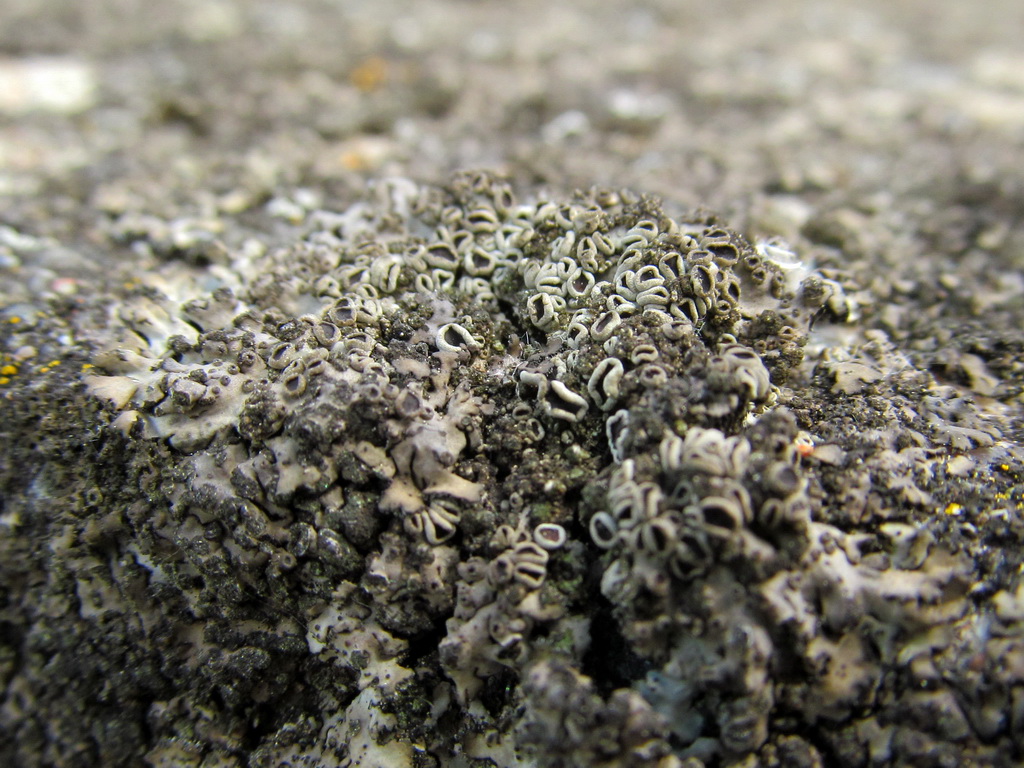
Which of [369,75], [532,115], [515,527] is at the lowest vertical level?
[515,527]

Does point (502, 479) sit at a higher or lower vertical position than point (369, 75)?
lower

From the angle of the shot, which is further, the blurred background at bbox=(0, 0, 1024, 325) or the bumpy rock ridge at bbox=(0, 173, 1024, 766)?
the blurred background at bbox=(0, 0, 1024, 325)

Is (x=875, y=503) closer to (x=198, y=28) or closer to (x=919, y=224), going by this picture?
(x=919, y=224)

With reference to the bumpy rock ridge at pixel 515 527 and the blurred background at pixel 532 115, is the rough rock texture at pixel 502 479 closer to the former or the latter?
the bumpy rock ridge at pixel 515 527

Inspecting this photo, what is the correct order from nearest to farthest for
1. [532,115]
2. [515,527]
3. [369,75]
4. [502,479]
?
1. [515,527]
2. [502,479]
3. [532,115]
4. [369,75]

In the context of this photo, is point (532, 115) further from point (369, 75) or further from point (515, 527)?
point (515, 527)

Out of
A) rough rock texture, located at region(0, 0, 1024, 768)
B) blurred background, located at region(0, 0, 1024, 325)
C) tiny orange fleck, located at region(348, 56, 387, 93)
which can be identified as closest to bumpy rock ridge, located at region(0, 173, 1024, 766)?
rough rock texture, located at region(0, 0, 1024, 768)

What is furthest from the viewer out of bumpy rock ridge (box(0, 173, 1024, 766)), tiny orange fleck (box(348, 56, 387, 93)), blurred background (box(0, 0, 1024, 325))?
tiny orange fleck (box(348, 56, 387, 93))

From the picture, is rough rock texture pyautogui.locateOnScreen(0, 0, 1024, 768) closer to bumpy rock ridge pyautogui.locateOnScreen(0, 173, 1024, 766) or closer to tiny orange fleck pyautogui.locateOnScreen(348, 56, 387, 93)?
Answer: bumpy rock ridge pyautogui.locateOnScreen(0, 173, 1024, 766)

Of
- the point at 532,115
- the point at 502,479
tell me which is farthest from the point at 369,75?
the point at 502,479

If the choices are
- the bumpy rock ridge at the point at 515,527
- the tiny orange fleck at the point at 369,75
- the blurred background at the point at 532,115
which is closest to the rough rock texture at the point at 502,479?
the bumpy rock ridge at the point at 515,527
